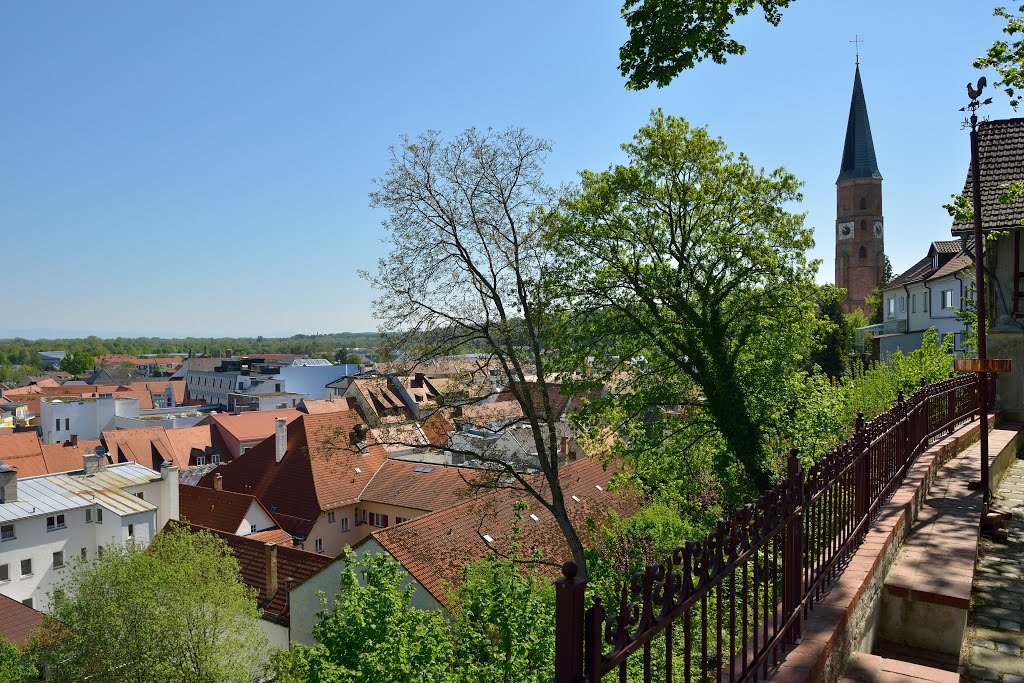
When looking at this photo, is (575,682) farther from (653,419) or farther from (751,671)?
(653,419)

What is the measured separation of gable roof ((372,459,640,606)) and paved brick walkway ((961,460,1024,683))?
11.0m

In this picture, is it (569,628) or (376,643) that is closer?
(569,628)

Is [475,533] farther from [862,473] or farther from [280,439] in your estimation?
[862,473]

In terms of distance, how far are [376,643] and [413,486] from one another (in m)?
19.8

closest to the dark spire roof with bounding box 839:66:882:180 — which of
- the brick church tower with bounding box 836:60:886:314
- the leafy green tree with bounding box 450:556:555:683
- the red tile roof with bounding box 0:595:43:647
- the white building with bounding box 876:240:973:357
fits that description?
the brick church tower with bounding box 836:60:886:314

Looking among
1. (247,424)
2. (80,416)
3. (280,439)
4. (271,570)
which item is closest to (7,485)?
(280,439)

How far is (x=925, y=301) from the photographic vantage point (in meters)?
41.2

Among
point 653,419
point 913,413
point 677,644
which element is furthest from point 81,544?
point 913,413

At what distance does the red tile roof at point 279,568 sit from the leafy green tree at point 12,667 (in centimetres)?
638

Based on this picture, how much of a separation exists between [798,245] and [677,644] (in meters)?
11.5

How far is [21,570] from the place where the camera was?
28.6 meters

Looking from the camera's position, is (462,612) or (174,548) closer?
(462,612)

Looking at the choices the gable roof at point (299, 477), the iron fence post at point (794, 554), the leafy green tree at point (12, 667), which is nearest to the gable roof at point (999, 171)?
the iron fence post at point (794, 554)

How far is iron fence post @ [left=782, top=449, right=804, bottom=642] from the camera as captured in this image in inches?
156
